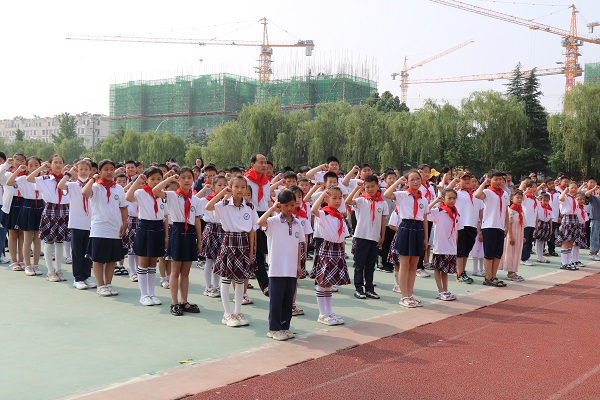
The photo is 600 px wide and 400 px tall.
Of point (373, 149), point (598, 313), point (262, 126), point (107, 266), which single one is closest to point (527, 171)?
point (373, 149)

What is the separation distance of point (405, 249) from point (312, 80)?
230ft

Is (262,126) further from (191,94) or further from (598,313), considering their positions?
(191,94)

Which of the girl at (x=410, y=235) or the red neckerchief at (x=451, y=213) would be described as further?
the red neckerchief at (x=451, y=213)

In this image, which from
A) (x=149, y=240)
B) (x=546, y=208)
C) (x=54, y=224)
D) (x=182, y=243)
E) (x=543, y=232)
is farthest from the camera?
(x=546, y=208)

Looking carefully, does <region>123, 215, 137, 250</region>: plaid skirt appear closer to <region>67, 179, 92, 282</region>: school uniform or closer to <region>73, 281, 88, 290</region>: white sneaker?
<region>67, 179, 92, 282</region>: school uniform

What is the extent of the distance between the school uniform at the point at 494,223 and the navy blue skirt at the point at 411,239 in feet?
7.22

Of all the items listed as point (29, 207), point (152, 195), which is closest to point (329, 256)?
point (152, 195)

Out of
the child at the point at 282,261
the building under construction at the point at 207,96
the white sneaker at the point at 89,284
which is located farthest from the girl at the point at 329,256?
the building under construction at the point at 207,96

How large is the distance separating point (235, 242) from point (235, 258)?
178 millimetres

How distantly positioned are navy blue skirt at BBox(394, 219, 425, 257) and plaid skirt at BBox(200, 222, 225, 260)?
228 centimetres

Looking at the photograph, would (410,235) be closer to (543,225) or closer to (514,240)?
(514,240)

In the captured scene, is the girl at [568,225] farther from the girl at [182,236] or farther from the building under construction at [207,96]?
the building under construction at [207,96]

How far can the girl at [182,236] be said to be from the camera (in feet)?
21.9

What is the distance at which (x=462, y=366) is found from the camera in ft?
16.8
